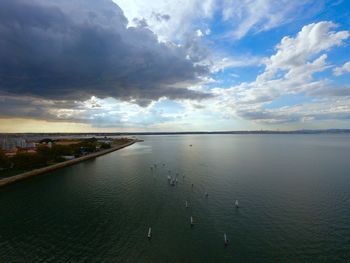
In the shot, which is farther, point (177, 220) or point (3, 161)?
point (3, 161)

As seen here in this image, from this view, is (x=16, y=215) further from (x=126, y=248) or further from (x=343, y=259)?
(x=343, y=259)

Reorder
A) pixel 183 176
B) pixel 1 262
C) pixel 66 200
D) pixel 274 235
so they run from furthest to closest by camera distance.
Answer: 1. pixel 183 176
2. pixel 66 200
3. pixel 274 235
4. pixel 1 262

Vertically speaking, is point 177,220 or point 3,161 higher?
point 3,161

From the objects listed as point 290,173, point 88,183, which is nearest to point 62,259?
point 88,183

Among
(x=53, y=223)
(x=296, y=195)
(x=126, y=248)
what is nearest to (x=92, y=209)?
(x=53, y=223)

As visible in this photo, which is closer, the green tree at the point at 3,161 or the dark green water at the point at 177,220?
the dark green water at the point at 177,220

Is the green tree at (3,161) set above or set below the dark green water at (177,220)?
Result: above

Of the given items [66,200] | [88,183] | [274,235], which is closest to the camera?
[274,235]

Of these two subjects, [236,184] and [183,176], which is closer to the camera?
[236,184]

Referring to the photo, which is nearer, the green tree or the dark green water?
the dark green water

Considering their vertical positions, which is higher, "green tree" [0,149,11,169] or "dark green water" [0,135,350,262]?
"green tree" [0,149,11,169]

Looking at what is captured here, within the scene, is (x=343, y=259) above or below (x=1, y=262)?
below
